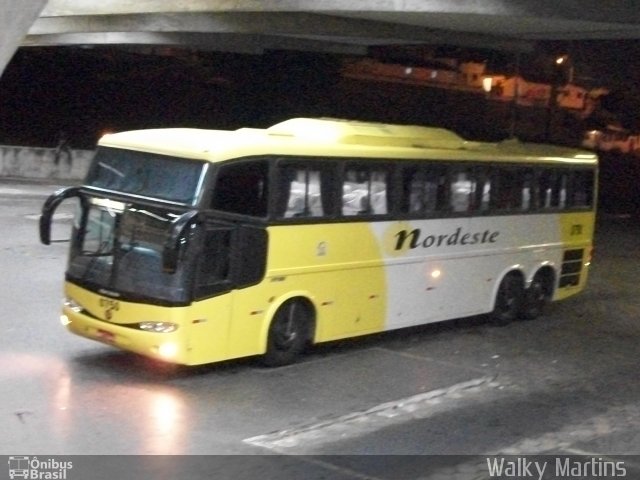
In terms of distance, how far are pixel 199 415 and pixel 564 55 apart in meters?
34.3

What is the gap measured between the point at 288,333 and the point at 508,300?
17.0ft

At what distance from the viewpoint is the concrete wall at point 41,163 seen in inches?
1484

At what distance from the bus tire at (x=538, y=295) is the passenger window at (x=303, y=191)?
5.30 meters

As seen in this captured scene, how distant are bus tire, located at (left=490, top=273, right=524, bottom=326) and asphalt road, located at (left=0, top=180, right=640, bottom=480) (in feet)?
0.95

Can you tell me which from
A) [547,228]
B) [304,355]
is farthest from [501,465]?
[547,228]

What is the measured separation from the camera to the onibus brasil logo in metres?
8.15

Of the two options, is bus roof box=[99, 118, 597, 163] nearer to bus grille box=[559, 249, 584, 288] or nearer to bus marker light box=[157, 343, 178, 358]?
bus grille box=[559, 249, 584, 288]

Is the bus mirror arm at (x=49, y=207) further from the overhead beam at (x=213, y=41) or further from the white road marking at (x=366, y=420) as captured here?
the overhead beam at (x=213, y=41)

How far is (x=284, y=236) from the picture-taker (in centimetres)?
1255

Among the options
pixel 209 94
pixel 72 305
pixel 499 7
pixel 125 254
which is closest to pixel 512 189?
pixel 499 7

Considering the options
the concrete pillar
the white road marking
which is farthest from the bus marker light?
the concrete pillar

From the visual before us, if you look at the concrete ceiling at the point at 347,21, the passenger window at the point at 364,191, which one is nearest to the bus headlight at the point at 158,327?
the passenger window at the point at 364,191

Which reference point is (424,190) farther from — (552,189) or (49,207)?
(49,207)

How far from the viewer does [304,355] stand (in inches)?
539
